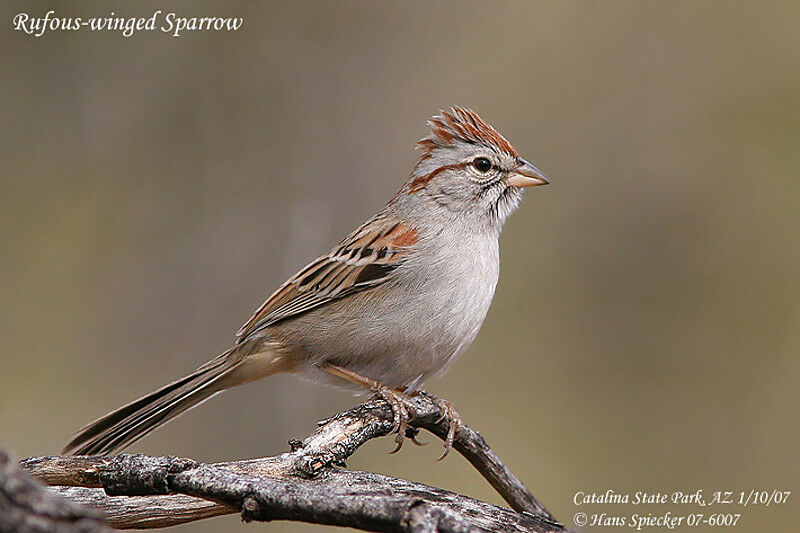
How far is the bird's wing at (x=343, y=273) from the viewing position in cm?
448

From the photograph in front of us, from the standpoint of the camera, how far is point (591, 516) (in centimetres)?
539

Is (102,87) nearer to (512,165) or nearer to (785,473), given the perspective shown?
(512,165)

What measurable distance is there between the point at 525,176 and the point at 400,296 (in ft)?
3.15

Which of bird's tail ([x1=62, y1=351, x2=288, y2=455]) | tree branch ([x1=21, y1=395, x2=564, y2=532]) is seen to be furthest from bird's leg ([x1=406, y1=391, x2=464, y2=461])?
bird's tail ([x1=62, y1=351, x2=288, y2=455])

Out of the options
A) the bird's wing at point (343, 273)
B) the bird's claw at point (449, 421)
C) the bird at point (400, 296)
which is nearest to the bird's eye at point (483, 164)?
the bird at point (400, 296)

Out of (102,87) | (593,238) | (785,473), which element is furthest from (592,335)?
(102,87)

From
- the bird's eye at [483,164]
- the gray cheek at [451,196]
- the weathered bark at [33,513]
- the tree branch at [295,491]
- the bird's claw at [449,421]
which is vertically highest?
the bird's eye at [483,164]

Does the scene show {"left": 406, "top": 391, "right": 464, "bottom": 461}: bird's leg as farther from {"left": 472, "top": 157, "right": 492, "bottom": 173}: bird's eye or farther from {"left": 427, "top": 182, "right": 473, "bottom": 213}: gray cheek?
{"left": 472, "top": 157, "right": 492, "bottom": 173}: bird's eye

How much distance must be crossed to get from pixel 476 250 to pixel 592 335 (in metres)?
2.88

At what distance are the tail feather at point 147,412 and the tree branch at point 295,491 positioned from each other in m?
0.93

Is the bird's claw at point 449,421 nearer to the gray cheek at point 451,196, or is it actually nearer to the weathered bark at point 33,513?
the gray cheek at point 451,196

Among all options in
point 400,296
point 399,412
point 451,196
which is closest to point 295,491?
point 399,412

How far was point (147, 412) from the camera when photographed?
13.0 feet

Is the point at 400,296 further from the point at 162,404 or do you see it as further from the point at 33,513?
the point at 33,513
